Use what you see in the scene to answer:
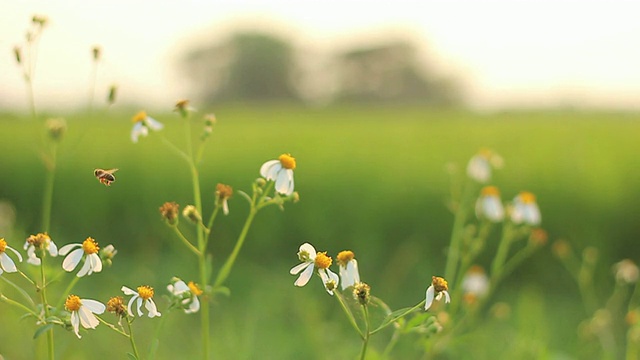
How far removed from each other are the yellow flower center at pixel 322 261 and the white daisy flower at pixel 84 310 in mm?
228

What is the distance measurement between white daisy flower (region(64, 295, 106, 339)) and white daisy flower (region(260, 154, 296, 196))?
232 millimetres

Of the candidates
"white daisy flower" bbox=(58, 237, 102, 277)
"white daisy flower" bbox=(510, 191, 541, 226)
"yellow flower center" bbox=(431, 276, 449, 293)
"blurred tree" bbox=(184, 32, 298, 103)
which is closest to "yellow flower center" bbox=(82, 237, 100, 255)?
"white daisy flower" bbox=(58, 237, 102, 277)

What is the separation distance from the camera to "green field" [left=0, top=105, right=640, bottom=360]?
227 centimetres

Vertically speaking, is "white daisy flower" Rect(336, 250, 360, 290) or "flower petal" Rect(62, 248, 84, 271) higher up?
"white daisy flower" Rect(336, 250, 360, 290)

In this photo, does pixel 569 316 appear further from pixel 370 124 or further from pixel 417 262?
pixel 370 124

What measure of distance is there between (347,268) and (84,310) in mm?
280

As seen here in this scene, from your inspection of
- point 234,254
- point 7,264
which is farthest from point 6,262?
point 234,254

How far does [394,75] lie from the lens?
73.7ft

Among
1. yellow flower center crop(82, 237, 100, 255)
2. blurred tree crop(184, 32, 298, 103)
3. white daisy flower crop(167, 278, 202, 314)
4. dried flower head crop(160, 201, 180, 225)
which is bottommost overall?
blurred tree crop(184, 32, 298, 103)

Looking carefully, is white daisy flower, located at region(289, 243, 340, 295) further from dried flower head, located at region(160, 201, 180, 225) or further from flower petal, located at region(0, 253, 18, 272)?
flower petal, located at region(0, 253, 18, 272)

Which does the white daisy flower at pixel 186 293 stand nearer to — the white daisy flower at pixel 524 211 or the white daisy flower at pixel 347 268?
the white daisy flower at pixel 347 268

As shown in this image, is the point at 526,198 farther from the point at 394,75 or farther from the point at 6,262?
the point at 394,75

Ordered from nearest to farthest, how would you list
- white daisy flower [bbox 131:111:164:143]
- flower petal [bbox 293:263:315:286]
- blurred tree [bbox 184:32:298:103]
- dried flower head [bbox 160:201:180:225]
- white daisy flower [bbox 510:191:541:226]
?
flower petal [bbox 293:263:315:286] → dried flower head [bbox 160:201:180:225] → white daisy flower [bbox 131:111:164:143] → white daisy flower [bbox 510:191:541:226] → blurred tree [bbox 184:32:298:103]

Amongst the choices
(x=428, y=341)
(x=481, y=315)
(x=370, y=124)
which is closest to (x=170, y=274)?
(x=481, y=315)
